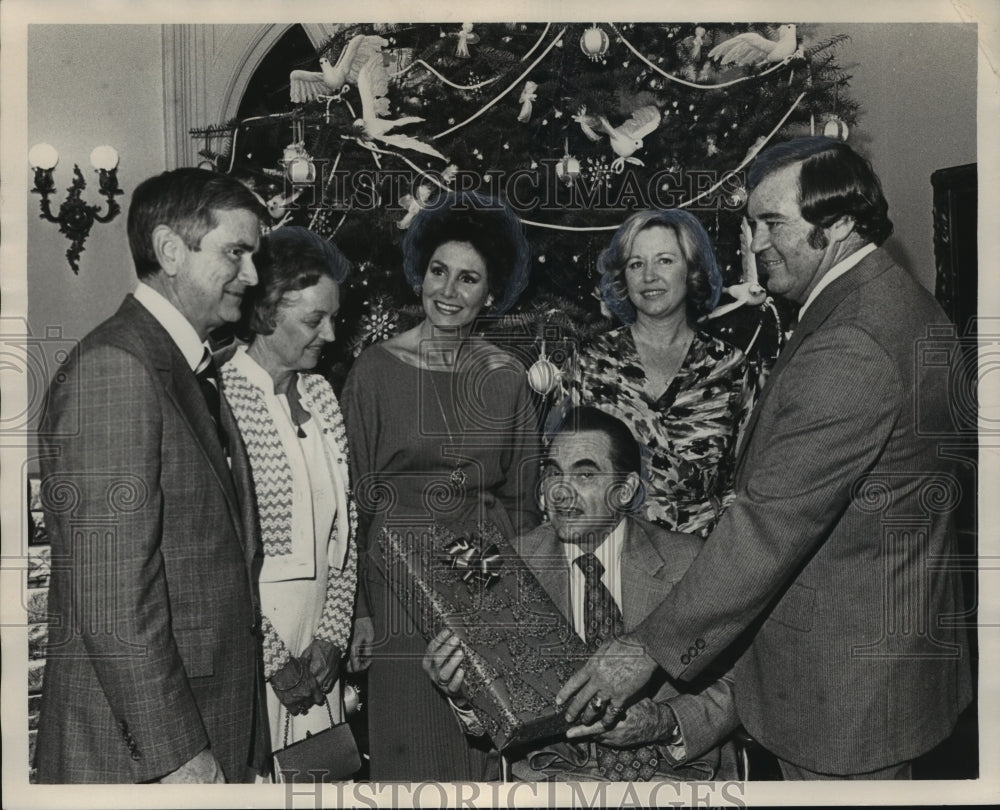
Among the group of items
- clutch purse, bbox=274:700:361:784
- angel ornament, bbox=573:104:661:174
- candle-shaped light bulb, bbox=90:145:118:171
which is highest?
angel ornament, bbox=573:104:661:174

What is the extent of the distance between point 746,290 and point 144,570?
2416 millimetres

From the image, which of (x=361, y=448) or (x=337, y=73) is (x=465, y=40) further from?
(x=361, y=448)

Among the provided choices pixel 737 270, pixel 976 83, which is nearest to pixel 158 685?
pixel 737 270

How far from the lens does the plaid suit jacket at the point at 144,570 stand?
3695 millimetres

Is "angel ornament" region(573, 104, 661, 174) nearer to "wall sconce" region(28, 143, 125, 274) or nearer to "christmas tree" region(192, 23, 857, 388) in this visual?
"christmas tree" region(192, 23, 857, 388)

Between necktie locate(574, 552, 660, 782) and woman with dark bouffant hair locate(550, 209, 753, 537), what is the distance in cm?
30

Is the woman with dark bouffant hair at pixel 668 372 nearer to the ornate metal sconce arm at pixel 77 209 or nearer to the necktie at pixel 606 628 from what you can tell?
the necktie at pixel 606 628

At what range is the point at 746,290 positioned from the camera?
4.04m

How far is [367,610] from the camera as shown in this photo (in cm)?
402

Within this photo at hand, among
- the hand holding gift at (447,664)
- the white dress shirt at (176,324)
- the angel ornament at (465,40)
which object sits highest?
the angel ornament at (465,40)

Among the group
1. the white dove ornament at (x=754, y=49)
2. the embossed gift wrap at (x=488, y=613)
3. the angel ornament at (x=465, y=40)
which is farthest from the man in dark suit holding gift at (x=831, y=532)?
the angel ornament at (x=465, y=40)

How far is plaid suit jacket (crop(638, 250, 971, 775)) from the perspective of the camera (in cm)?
379

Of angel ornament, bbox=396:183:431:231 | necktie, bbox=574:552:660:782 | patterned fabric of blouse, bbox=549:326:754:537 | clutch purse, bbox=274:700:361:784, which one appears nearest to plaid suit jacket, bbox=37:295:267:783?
clutch purse, bbox=274:700:361:784

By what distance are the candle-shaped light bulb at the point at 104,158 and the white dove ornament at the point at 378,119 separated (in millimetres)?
907
